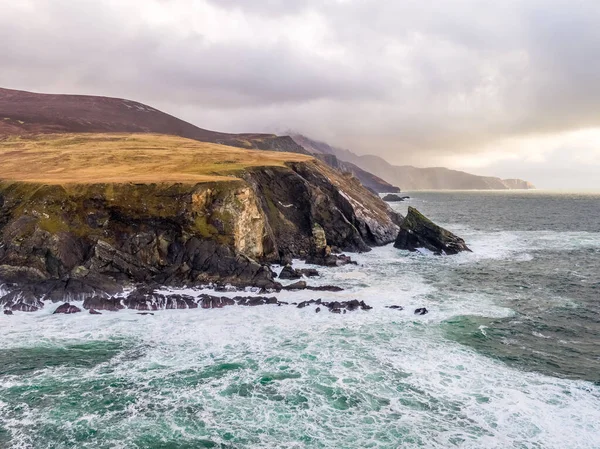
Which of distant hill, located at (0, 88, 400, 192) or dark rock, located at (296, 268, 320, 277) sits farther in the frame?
distant hill, located at (0, 88, 400, 192)

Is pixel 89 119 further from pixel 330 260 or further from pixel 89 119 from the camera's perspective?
pixel 330 260

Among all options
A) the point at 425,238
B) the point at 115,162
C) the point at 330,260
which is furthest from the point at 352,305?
the point at 115,162

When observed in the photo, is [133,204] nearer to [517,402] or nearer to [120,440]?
[120,440]

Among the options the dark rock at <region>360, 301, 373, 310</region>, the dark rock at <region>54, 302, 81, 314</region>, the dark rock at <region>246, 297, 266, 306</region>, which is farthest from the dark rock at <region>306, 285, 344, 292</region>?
the dark rock at <region>54, 302, 81, 314</region>

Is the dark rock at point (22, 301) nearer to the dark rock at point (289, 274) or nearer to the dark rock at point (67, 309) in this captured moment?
the dark rock at point (67, 309)

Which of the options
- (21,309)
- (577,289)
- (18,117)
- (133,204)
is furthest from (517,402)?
(18,117)

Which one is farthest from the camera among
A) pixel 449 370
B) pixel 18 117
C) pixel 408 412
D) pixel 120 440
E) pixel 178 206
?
pixel 18 117

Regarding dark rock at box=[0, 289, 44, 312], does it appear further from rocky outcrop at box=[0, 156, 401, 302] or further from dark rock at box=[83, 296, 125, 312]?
dark rock at box=[83, 296, 125, 312]
